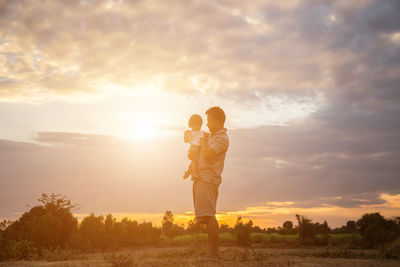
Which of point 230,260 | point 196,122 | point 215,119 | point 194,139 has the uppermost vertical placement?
point 215,119

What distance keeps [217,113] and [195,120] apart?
0.77m

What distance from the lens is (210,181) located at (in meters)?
9.27

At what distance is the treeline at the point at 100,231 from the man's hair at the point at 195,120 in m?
5.55

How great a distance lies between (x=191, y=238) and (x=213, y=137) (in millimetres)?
11828

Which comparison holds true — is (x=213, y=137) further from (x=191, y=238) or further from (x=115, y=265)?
(x=191, y=238)

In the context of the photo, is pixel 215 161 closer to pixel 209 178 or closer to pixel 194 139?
pixel 209 178

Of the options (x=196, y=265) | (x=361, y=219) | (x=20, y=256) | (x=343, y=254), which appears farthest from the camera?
(x=361, y=219)

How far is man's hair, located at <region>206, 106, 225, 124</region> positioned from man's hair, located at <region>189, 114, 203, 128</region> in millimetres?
475

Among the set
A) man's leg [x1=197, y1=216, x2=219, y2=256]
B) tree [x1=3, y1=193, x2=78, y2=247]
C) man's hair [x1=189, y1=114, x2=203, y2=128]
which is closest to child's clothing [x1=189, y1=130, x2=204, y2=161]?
man's hair [x1=189, y1=114, x2=203, y2=128]

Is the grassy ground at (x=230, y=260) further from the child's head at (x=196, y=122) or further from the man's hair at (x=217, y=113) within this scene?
the man's hair at (x=217, y=113)

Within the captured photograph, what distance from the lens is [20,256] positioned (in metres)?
12.1

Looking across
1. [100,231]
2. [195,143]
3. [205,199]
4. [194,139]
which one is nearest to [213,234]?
[205,199]

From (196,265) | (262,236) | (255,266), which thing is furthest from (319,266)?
(262,236)

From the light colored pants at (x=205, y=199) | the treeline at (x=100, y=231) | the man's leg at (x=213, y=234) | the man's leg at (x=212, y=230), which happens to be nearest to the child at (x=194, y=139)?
the light colored pants at (x=205, y=199)
